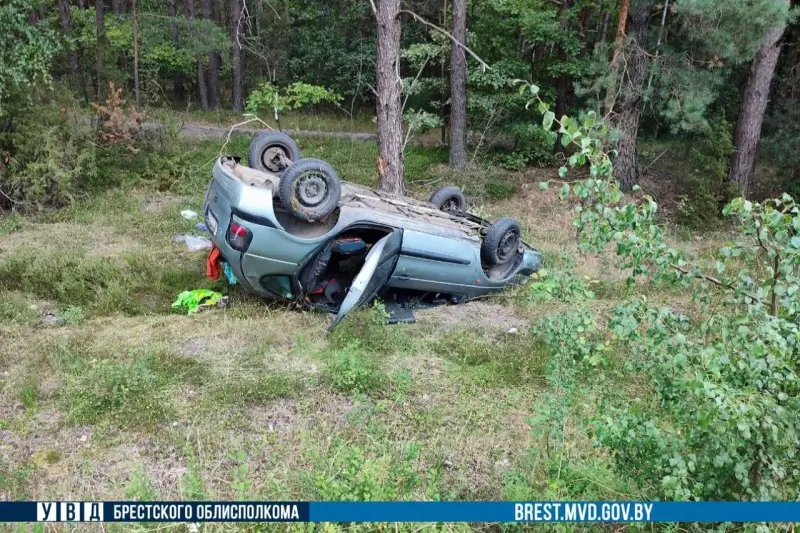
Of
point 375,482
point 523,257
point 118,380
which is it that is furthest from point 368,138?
point 375,482

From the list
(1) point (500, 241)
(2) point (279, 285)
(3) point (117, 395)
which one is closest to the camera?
(3) point (117, 395)

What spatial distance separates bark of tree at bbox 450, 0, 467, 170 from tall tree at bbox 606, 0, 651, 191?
3.58m

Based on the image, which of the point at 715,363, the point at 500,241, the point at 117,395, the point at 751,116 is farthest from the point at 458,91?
the point at 715,363

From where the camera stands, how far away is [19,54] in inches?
379

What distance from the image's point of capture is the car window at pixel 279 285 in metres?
6.09

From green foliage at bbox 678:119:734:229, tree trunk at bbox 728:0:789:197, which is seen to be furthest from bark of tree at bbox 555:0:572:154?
tree trunk at bbox 728:0:789:197

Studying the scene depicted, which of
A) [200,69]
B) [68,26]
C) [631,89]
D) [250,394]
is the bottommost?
[250,394]

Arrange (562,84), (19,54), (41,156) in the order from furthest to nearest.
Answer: (562,84), (41,156), (19,54)

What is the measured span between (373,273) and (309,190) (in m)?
1.06

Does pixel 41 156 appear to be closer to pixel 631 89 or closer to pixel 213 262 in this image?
pixel 213 262

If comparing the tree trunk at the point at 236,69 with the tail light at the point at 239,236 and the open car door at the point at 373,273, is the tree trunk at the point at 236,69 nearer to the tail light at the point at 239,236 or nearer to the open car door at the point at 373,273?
the tail light at the point at 239,236

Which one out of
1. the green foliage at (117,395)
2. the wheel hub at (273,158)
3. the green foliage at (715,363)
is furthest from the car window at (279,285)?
the green foliage at (715,363)

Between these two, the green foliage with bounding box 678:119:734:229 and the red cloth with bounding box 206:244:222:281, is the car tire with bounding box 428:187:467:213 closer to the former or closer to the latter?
the red cloth with bounding box 206:244:222:281

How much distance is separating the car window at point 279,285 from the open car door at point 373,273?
2.23 feet
